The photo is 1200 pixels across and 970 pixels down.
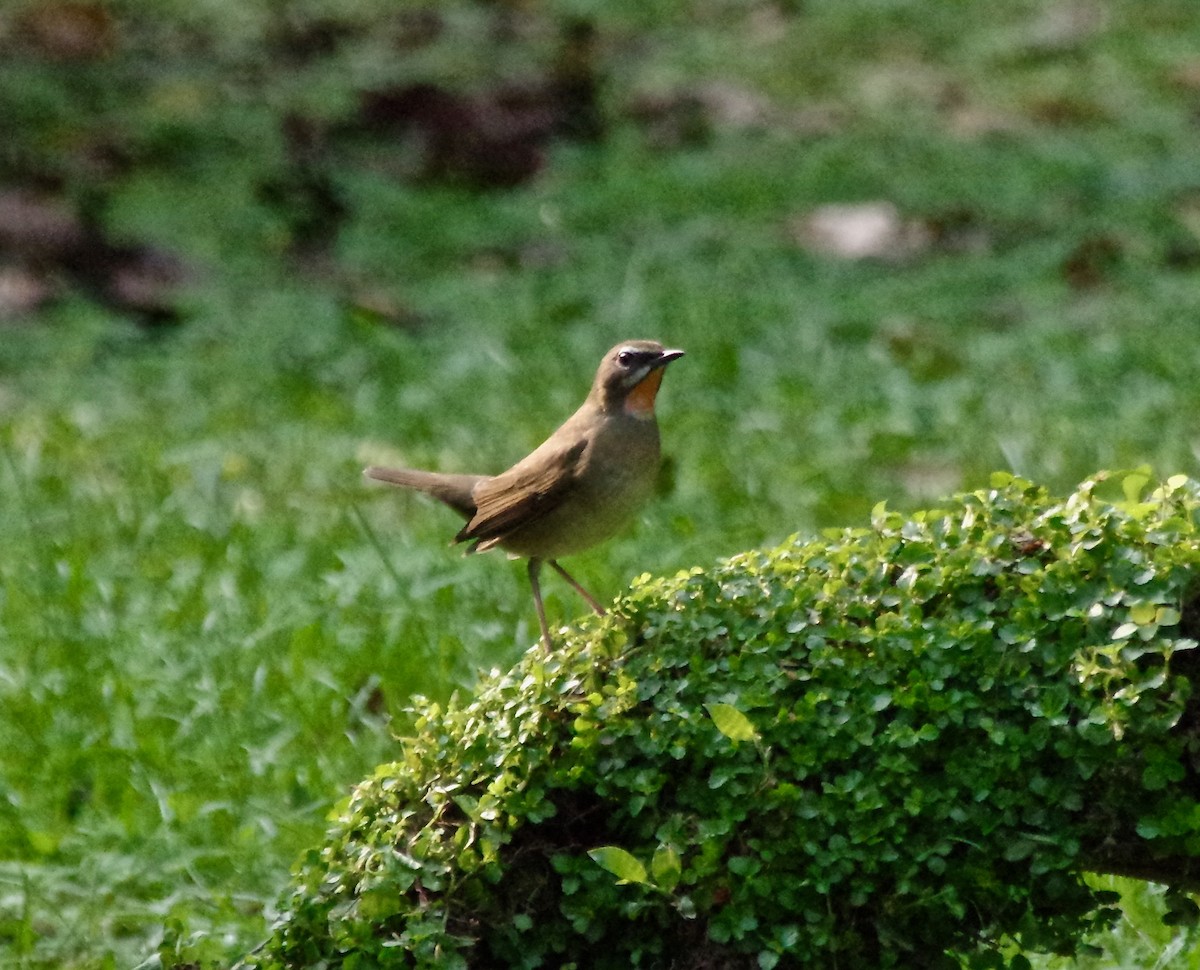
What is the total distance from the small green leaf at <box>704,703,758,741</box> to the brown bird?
912 mm

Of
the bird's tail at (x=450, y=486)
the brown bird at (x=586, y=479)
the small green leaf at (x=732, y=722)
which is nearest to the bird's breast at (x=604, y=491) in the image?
the brown bird at (x=586, y=479)

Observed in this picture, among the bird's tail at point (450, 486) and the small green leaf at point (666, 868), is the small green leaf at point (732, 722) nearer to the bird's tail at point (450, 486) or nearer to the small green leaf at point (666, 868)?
the small green leaf at point (666, 868)

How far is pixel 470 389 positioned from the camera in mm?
7344

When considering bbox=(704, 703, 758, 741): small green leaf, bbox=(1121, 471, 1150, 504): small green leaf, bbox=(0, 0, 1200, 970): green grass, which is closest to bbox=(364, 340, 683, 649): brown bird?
bbox=(0, 0, 1200, 970): green grass

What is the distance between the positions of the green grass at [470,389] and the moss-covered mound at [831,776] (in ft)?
2.73

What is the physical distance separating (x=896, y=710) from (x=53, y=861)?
205 centimetres

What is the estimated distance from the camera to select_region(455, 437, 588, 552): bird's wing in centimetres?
399

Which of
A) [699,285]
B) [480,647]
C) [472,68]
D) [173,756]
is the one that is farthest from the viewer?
[472,68]

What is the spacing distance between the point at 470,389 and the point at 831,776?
4.49m

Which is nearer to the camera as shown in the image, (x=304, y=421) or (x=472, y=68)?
(x=304, y=421)

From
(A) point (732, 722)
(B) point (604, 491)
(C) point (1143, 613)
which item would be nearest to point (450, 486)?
(B) point (604, 491)

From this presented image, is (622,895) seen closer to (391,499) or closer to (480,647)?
(480,647)

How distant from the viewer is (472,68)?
12.2 m

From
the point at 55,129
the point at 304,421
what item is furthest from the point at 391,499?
the point at 55,129
